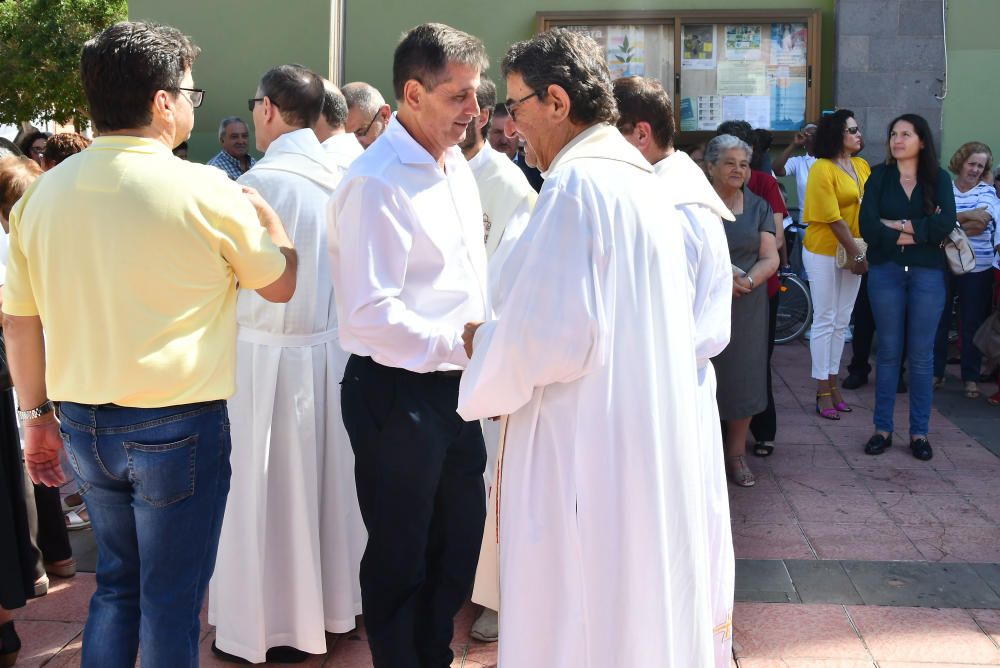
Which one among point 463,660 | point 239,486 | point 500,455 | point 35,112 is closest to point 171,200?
point 500,455

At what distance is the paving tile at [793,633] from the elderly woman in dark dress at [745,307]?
1.66m

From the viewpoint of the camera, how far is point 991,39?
1038 cm

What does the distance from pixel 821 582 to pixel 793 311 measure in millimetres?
6037

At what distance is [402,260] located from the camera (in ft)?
9.52

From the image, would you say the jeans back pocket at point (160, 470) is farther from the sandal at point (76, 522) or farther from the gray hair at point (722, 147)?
the gray hair at point (722, 147)

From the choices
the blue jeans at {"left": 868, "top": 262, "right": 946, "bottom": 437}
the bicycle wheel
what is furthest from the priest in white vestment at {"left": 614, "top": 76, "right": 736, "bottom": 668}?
the bicycle wheel

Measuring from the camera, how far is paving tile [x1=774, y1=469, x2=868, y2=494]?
5.75 meters

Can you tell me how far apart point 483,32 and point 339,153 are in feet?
23.8

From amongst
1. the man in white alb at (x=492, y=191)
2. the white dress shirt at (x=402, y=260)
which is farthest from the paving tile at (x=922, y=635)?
the white dress shirt at (x=402, y=260)

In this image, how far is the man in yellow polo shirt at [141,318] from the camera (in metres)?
2.54

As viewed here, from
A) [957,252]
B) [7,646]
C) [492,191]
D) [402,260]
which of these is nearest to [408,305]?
[402,260]

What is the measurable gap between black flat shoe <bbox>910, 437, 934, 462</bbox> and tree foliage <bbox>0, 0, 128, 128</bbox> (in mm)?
13877

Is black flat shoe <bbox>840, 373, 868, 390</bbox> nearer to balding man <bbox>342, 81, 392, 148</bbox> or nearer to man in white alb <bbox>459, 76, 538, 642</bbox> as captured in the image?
balding man <bbox>342, 81, 392, 148</bbox>

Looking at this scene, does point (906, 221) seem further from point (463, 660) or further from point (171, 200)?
point (171, 200)
